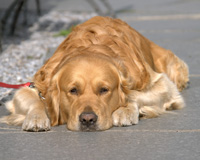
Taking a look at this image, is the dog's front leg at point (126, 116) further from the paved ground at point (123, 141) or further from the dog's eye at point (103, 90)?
the dog's eye at point (103, 90)

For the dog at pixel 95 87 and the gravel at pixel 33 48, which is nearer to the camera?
the dog at pixel 95 87

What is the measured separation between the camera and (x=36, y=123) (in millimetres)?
4734

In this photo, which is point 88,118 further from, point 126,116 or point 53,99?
point 53,99

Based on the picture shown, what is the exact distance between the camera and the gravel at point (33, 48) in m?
7.50

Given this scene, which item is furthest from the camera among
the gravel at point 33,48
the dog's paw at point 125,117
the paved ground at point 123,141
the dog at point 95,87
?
the gravel at point 33,48

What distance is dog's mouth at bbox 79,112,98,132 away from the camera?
4512 millimetres

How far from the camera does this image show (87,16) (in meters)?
13.5

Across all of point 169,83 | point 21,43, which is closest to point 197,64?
point 169,83

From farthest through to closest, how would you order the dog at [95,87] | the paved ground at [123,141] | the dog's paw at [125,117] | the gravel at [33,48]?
the gravel at [33,48], the dog's paw at [125,117], the dog at [95,87], the paved ground at [123,141]

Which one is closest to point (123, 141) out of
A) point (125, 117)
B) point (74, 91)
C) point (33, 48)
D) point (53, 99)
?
point (125, 117)

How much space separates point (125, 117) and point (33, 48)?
17.4 ft

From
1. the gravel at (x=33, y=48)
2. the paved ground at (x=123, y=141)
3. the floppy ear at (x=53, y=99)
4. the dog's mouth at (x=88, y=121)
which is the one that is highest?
the gravel at (x=33, y=48)

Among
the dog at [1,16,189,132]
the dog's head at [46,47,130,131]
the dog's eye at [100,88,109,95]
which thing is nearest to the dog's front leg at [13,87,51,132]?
the dog at [1,16,189,132]

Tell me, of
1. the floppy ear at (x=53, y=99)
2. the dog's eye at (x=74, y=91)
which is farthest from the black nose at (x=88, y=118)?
the floppy ear at (x=53, y=99)
